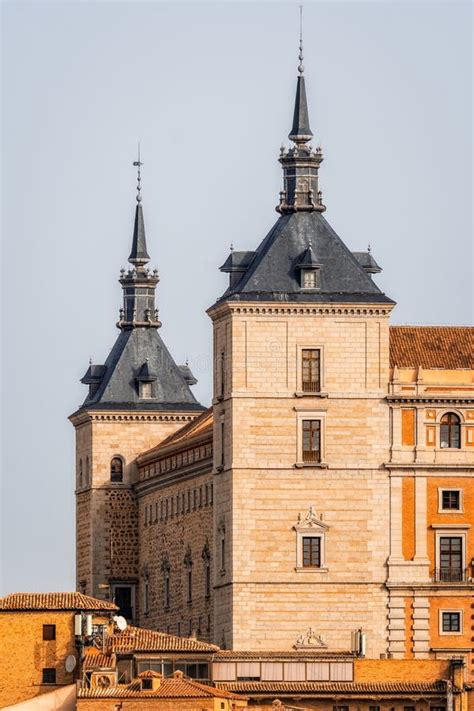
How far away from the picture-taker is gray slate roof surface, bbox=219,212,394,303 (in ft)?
586

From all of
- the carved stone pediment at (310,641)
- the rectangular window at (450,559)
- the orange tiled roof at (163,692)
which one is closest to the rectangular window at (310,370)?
the rectangular window at (450,559)

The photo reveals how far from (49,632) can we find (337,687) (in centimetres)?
999

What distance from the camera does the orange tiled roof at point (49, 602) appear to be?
168 m

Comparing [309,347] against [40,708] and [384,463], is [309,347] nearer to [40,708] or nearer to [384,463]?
[384,463]

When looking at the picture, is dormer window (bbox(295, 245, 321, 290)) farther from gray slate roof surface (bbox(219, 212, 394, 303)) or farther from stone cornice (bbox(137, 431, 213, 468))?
stone cornice (bbox(137, 431, 213, 468))

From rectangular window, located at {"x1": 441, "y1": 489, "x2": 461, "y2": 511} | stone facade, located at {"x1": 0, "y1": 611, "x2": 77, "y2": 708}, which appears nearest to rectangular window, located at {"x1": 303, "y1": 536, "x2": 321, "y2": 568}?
rectangular window, located at {"x1": 441, "y1": 489, "x2": 461, "y2": 511}

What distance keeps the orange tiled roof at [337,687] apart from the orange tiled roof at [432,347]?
18282 millimetres

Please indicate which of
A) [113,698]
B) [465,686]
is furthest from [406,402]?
[113,698]

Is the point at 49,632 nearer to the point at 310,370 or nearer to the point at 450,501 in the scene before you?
the point at 310,370

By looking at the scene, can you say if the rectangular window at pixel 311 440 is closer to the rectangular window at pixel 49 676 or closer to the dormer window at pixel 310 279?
the dormer window at pixel 310 279

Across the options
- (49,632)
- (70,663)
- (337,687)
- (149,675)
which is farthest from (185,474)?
(149,675)

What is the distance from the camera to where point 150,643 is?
166250 millimetres

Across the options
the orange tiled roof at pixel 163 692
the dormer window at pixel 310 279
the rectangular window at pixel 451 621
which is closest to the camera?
the orange tiled roof at pixel 163 692

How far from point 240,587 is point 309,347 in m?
8.77
